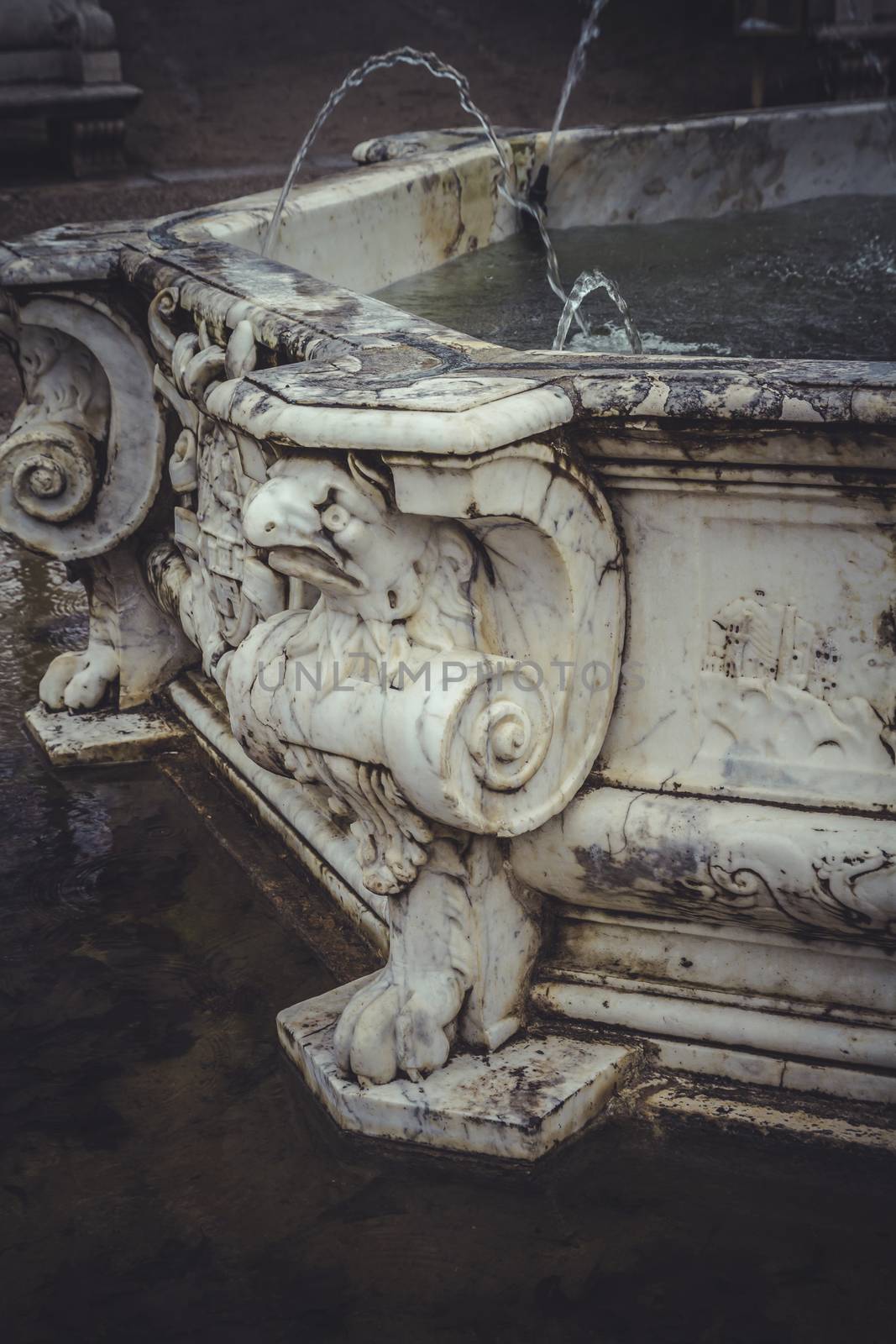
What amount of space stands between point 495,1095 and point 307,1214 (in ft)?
0.88

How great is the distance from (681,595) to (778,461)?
22 centimetres

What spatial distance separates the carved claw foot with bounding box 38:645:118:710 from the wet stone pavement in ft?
3.03

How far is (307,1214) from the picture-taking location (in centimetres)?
184

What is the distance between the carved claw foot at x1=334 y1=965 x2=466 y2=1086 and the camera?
76.4 inches

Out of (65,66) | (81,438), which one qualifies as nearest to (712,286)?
(81,438)

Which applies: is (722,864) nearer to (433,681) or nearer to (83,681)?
(433,681)

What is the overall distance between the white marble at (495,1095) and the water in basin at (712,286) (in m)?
1.43

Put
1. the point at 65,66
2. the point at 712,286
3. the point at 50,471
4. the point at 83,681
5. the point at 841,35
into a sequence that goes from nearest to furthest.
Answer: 1. the point at 50,471
2. the point at 83,681
3. the point at 712,286
4. the point at 841,35
5. the point at 65,66

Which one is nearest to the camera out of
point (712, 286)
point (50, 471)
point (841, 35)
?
point (50, 471)

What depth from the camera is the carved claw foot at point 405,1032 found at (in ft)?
6.37

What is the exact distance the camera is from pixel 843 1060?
6.21ft

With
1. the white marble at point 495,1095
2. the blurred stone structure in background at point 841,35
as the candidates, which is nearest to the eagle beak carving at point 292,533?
the white marble at point 495,1095

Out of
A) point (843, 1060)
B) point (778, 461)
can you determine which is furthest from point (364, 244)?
point (843, 1060)

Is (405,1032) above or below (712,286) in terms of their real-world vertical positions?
below
